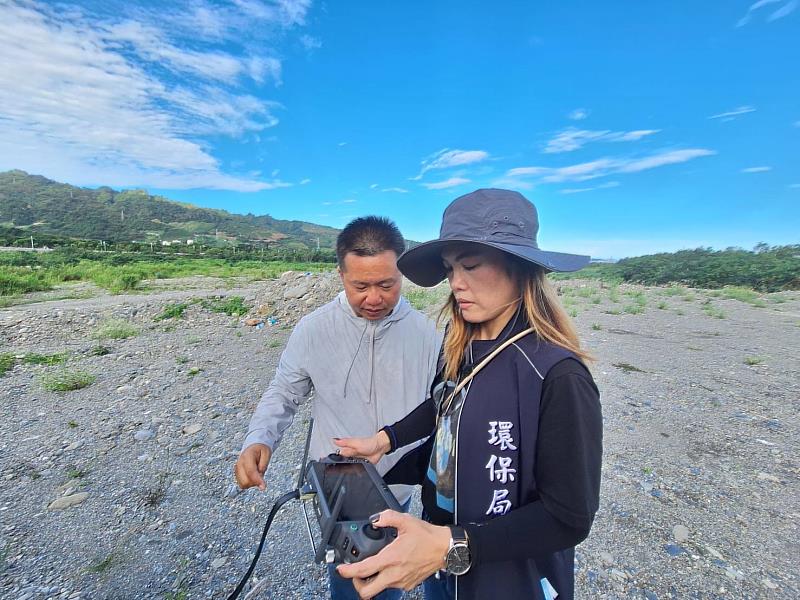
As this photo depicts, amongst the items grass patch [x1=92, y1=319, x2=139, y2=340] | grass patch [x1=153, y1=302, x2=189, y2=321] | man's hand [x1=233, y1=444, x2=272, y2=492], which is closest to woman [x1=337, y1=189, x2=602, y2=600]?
man's hand [x1=233, y1=444, x2=272, y2=492]

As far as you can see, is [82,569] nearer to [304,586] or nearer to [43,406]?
[304,586]

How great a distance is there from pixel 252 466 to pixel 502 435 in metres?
1.08

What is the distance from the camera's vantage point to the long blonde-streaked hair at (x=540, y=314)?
1.07 meters

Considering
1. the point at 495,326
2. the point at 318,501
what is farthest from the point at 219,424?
the point at 495,326

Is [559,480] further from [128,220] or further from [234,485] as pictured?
[128,220]

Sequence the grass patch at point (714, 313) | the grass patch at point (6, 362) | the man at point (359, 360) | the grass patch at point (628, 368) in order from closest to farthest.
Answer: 1. the man at point (359, 360)
2. the grass patch at point (6, 362)
3. the grass patch at point (628, 368)
4. the grass patch at point (714, 313)

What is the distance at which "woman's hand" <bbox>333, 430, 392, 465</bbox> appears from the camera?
152cm

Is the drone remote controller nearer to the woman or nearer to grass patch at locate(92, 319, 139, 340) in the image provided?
the woman

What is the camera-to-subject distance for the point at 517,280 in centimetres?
120

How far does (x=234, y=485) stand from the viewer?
3777mm

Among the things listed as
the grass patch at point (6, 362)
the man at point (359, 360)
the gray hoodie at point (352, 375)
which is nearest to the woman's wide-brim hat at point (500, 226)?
the man at point (359, 360)

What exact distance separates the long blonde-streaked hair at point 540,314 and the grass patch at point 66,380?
25.4 ft

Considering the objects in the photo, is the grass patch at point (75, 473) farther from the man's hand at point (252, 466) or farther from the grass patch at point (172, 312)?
the grass patch at point (172, 312)

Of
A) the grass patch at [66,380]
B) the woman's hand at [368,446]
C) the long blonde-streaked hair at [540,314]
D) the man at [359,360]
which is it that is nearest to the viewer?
the long blonde-streaked hair at [540,314]
